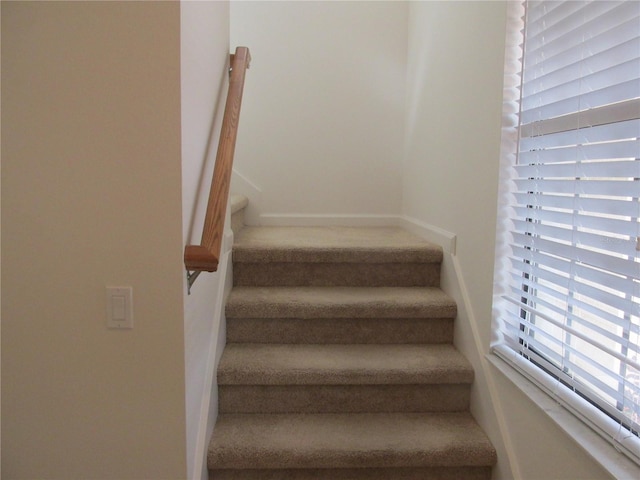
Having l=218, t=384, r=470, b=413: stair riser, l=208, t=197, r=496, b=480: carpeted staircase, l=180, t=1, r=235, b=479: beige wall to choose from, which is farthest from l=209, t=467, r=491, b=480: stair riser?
l=218, t=384, r=470, b=413: stair riser

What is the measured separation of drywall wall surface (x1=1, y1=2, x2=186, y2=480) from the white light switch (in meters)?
0.02

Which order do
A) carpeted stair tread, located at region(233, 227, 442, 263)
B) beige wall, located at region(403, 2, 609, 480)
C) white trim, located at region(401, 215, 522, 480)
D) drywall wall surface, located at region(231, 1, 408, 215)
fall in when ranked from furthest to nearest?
drywall wall surface, located at region(231, 1, 408, 215)
carpeted stair tread, located at region(233, 227, 442, 263)
white trim, located at region(401, 215, 522, 480)
beige wall, located at region(403, 2, 609, 480)

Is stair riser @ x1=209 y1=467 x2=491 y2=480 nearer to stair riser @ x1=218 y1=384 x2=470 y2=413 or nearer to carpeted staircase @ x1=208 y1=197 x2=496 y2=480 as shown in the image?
carpeted staircase @ x1=208 y1=197 x2=496 y2=480

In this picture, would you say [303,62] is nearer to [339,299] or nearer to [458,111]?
[458,111]

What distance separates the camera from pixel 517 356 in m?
1.53

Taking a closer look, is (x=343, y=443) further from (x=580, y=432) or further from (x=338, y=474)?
(x=580, y=432)

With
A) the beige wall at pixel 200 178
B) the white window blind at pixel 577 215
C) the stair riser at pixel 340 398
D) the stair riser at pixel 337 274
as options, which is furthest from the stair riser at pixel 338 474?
the stair riser at pixel 337 274

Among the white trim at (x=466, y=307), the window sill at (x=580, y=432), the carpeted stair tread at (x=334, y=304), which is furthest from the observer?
the carpeted stair tread at (x=334, y=304)

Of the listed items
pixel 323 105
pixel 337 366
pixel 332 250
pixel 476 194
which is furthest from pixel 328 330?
pixel 323 105

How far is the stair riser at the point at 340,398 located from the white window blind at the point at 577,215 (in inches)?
13.4

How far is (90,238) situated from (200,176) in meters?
0.36

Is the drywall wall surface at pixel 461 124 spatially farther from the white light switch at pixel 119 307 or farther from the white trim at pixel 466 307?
the white light switch at pixel 119 307

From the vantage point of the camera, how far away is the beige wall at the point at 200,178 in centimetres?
119

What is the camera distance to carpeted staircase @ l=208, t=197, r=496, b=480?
1560 mm
